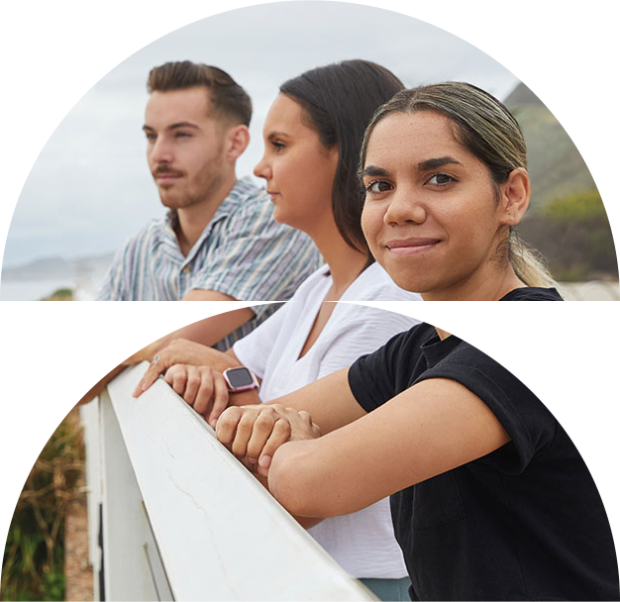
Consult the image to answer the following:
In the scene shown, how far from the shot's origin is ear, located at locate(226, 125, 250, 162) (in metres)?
1.21

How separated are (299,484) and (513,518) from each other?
0.76ft

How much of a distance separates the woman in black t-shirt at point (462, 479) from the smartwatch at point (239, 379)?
23 cm

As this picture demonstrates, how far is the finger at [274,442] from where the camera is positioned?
85cm

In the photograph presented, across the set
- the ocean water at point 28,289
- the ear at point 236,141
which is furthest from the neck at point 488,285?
the ocean water at point 28,289

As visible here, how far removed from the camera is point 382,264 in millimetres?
1005

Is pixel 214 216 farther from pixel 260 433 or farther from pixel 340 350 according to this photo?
pixel 260 433

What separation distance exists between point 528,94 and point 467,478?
1.80ft

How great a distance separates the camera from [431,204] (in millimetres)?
912

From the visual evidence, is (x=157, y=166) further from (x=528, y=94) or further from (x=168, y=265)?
(x=528, y=94)

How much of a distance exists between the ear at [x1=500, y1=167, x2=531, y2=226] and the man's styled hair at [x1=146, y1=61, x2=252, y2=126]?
467 millimetres

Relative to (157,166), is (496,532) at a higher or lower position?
lower

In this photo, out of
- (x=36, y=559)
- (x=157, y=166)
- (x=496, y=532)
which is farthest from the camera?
(x=36, y=559)

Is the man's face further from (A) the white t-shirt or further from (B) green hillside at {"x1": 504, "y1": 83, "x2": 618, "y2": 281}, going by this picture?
(B) green hillside at {"x1": 504, "y1": 83, "x2": 618, "y2": 281}

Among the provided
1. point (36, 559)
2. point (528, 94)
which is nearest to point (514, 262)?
point (528, 94)
